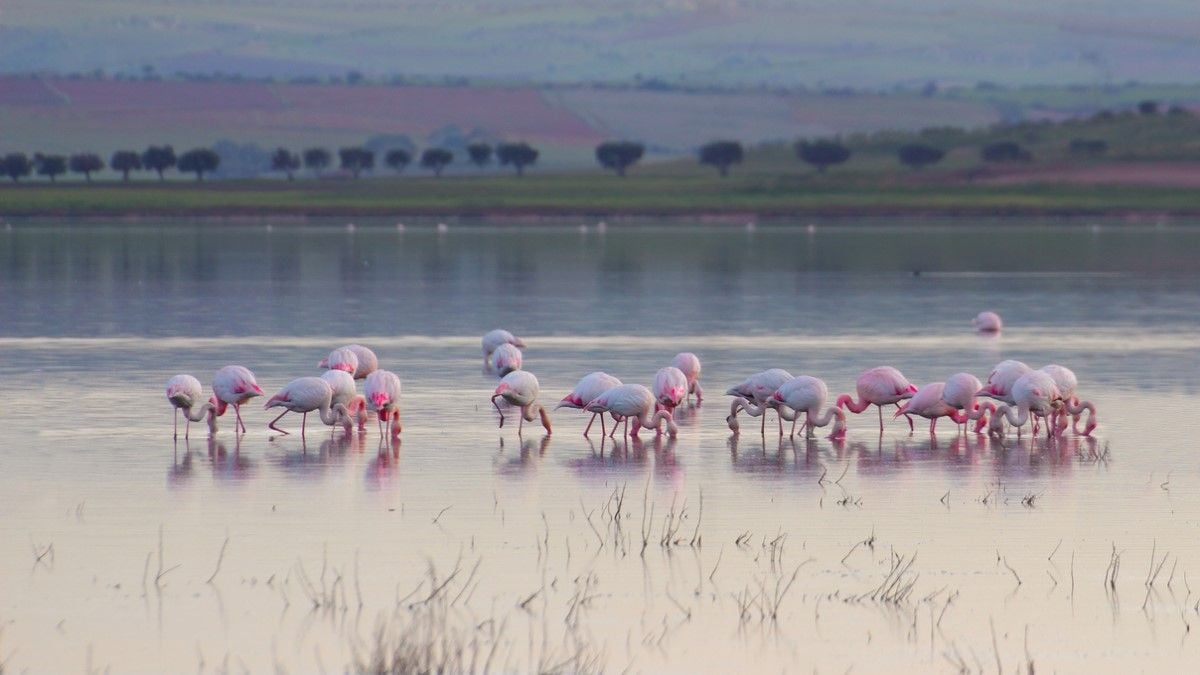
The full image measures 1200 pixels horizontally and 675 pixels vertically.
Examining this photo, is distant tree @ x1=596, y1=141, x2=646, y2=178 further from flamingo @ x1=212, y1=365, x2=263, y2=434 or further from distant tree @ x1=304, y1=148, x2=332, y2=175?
flamingo @ x1=212, y1=365, x2=263, y2=434

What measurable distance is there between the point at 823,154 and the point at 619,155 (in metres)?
17.0

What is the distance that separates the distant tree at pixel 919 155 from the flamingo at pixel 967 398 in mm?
129244

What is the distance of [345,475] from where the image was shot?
57.2 feet

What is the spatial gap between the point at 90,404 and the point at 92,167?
133036 millimetres

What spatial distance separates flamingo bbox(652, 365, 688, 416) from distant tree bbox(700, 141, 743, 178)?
13437cm

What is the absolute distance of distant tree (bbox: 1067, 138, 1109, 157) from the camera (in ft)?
444

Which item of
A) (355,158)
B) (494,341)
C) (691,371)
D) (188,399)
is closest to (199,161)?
(355,158)

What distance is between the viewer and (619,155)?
159m

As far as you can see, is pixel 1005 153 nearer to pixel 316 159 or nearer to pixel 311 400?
pixel 316 159

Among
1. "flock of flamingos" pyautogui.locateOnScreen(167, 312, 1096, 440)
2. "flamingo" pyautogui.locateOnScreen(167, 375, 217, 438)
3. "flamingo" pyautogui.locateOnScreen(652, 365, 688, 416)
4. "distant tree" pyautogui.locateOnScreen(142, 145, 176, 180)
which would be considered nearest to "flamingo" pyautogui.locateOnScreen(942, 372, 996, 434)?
"flock of flamingos" pyautogui.locateOnScreen(167, 312, 1096, 440)

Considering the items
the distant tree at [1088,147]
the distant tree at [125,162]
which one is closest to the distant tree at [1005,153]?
the distant tree at [1088,147]

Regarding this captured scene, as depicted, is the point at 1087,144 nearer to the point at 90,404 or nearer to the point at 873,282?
the point at 873,282

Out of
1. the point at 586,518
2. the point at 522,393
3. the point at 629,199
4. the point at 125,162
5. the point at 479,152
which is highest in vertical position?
the point at 479,152

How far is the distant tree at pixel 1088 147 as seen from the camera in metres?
135
